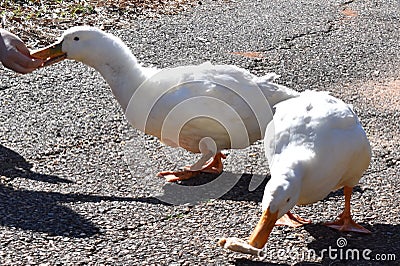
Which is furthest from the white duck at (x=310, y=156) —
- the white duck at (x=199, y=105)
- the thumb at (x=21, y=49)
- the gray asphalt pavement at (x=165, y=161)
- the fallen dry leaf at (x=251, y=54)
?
the fallen dry leaf at (x=251, y=54)

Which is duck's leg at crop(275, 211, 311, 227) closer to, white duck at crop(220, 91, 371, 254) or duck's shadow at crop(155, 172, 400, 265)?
duck's shadow at crop(155, 172, 400, 265)

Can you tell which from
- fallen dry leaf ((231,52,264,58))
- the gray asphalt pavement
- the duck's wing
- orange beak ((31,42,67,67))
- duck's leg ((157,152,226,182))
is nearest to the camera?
the duck's wing

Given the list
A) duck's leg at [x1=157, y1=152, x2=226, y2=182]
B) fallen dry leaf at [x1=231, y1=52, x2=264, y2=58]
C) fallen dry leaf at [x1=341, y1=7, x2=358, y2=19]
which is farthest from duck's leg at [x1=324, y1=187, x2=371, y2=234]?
fallen dry leaf at [x1=341, y1=7, x2=358, y2=19]

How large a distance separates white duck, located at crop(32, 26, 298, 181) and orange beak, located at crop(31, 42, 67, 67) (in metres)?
0.52

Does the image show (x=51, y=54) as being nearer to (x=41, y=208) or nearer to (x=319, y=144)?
(x=41, y=208)

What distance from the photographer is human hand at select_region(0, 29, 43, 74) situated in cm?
579

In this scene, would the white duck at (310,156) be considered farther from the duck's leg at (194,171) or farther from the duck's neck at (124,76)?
the duck's neck at (124,76)

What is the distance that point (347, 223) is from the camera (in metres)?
4.67

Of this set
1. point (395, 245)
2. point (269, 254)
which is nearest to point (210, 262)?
point (269, 254)

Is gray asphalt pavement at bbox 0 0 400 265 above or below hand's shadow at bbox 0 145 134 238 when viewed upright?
below

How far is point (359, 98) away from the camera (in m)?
6.93

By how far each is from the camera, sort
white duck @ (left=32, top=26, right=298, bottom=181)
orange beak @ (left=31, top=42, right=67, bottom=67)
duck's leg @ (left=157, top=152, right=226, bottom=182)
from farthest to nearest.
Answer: orange beak @ (left=31, top=42, right=67, bottom=67) → duck's leg @ (left=157, top=152, right=226, bottom=182) → white duck @ (left=32, top=26, right=298, bottom=181)

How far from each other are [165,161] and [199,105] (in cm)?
70

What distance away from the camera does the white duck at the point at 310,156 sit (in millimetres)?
4102
